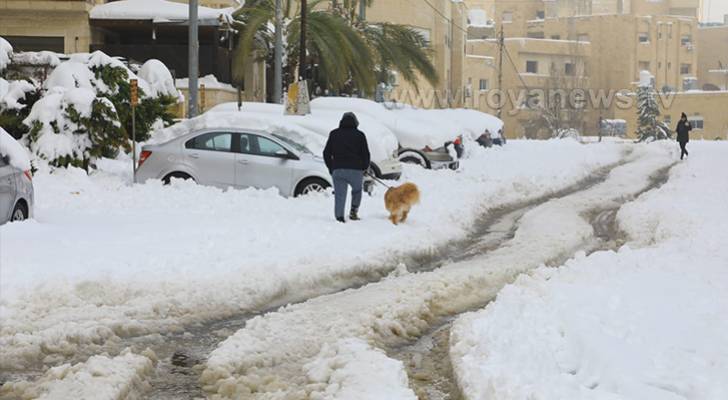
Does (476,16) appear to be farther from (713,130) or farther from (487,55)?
(713,130)

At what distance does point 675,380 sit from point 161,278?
18.2 ft

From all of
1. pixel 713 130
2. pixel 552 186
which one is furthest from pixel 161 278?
pixel 713 130

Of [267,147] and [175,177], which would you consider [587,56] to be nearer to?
[267,147]

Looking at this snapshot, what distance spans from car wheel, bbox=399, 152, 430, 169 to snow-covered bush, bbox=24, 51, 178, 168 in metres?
7.04

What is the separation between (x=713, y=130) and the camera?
91562 millimetres

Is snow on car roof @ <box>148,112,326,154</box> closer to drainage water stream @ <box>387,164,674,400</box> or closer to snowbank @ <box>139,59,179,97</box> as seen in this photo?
snowbank @ <box>139,59,179,97</box>

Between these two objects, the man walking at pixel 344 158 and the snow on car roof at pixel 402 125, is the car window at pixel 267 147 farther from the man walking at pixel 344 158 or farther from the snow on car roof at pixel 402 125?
the snow on car roof at pixel 402 125

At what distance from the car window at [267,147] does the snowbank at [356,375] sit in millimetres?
10488

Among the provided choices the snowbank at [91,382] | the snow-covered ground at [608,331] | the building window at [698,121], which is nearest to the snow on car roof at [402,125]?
the snow-covered ground at [608,331]

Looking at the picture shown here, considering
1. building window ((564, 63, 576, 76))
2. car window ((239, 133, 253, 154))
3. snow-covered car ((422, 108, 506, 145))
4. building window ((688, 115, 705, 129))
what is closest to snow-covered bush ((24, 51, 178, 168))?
car window ((239, 133, 253, 154))

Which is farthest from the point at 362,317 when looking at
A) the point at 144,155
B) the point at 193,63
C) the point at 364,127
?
the point at 193,63

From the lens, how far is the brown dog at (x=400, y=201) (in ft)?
49.4

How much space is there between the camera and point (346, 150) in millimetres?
14789

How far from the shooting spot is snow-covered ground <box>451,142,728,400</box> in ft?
20.0
